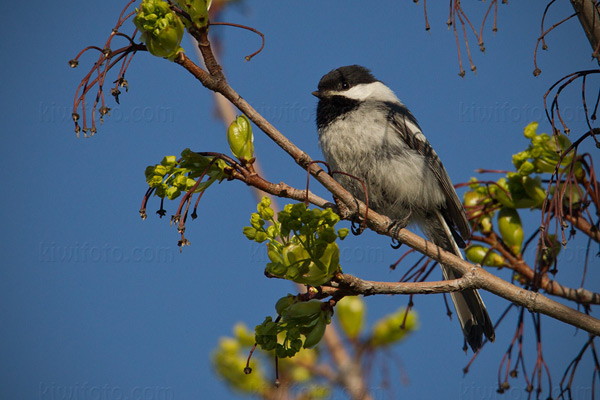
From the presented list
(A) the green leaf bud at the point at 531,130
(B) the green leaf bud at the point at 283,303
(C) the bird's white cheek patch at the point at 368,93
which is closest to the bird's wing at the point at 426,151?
(C) the bird's white cheek patch at the point at 368,93

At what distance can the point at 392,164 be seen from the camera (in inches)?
143

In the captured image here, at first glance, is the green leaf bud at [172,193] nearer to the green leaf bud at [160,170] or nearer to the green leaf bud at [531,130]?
the green leaf bud at [160,170]

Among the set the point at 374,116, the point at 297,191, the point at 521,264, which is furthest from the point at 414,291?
the point at 374,116

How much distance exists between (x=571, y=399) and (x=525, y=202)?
971 mm

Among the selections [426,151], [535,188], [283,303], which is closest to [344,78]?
[426,151]

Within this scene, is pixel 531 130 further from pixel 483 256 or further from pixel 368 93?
pixel 368 93

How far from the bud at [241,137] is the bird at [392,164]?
5.15 ft

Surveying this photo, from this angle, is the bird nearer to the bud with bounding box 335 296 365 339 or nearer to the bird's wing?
the bird's wing

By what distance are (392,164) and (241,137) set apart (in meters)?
1.77

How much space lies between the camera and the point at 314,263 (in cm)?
194

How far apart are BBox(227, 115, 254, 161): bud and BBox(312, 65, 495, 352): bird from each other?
61.8 inches

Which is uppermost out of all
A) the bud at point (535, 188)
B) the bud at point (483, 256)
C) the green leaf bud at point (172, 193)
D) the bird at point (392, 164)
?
the bird at point (392, 164)

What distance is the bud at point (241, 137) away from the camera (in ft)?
6.79

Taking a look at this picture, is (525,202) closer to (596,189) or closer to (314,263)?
(596,189)
